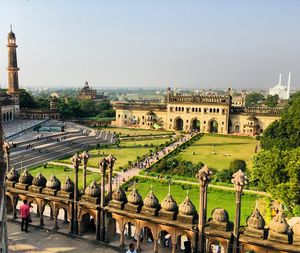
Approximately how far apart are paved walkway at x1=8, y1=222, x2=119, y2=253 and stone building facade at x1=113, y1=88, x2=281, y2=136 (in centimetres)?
5472

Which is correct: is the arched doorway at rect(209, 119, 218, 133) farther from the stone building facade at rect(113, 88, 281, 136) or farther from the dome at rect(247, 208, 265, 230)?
the dome at rect(247, 208, 265, 230)

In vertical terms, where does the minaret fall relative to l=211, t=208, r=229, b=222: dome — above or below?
above

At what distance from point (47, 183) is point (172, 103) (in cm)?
5699

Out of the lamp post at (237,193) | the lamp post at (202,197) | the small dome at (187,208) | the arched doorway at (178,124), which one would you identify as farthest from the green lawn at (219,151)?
the lamp post at (237,193)

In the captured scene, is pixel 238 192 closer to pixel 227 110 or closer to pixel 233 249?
pixel 233 249

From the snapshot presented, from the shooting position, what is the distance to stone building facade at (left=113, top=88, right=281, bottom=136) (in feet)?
214

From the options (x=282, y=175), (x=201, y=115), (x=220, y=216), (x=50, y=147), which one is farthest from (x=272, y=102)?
(x=220, y=216)

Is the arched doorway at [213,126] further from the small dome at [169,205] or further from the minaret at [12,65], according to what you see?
the small dome at [169,205]

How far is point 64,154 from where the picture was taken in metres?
39.2

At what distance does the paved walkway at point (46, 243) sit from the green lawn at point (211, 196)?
1052cm

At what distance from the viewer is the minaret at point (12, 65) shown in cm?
6406

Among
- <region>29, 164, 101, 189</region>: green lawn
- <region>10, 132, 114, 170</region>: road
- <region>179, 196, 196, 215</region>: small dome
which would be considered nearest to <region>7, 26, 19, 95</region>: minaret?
<region>10, 132, 114, 170</region>: road

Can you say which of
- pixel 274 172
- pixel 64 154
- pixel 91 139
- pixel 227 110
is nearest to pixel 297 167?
pixel 274 172

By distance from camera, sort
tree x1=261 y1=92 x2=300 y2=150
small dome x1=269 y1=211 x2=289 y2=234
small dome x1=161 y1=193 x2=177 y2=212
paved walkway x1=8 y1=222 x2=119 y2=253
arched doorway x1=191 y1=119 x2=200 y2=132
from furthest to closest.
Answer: arched doorway x1=191 y1=119 x2=200 y2=132, tree x1=261 y1=92 x2=300 y2=150, paved walkway x1=8 y1=222 x2=119 y2=253, small dome x1=161 y1=193 x2=177 y2=212, small dome x1=269 y1=211 x2=289 y2=234
